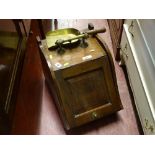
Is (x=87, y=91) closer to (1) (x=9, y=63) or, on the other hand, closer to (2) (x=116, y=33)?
(1) (x=9, y=63)

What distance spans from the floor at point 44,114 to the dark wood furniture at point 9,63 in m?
0.09

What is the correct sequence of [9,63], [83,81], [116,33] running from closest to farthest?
[83,81]
[9,63]
[116,33]

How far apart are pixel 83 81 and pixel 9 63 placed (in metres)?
0.46

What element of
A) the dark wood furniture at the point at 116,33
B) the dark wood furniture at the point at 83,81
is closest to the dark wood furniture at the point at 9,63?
the dark wood furniture at the point at 83,81

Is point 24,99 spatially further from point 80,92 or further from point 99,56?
point 99,56

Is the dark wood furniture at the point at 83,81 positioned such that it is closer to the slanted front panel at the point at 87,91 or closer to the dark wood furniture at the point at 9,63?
the slanted front panel at the point at 87,91

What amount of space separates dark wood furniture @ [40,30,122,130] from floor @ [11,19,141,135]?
8 cm

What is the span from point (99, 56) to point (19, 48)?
62cm

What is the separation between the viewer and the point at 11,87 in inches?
53.4

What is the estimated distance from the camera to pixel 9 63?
4.45ft

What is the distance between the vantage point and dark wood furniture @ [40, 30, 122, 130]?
117 cm

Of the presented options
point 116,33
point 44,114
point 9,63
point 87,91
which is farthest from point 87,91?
point 116,33

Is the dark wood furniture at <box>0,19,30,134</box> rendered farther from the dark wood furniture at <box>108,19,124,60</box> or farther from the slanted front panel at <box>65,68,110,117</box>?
the dark wood furniture at <box>108,19,124,60</box>
